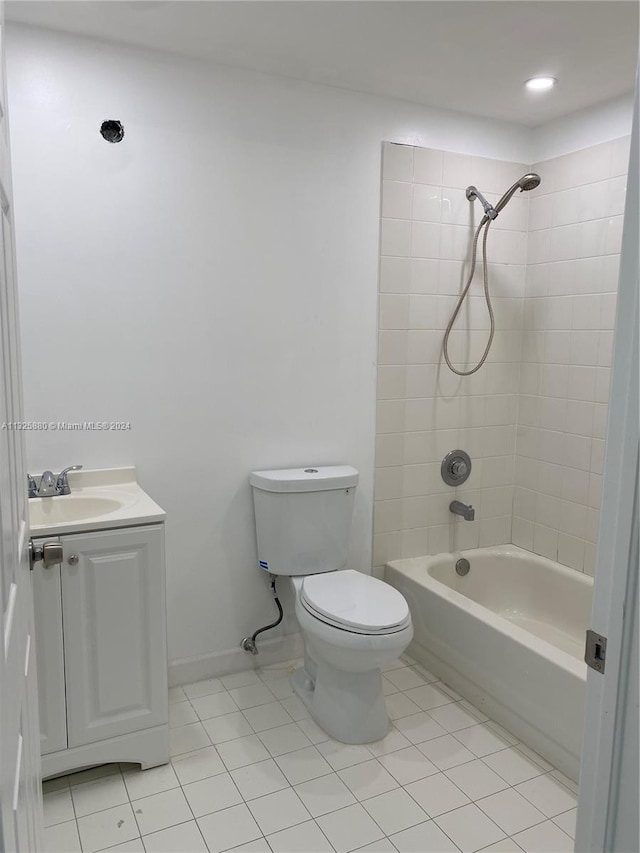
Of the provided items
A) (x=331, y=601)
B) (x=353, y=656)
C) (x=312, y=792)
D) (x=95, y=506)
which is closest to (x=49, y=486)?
(x=95, y=506)

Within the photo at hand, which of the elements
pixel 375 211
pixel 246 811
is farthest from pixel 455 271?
pixel 246 811

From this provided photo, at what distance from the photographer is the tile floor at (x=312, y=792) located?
1808 mm

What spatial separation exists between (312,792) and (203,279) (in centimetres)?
178

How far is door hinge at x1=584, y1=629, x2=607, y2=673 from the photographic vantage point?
0.95 m

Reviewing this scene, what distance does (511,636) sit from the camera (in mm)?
2281

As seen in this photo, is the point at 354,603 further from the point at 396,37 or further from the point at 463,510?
the point at 396,37

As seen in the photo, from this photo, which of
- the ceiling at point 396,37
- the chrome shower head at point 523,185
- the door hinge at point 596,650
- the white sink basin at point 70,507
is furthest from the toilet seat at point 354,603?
the ceiling at point 396,37

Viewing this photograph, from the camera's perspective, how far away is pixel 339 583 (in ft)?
8.03

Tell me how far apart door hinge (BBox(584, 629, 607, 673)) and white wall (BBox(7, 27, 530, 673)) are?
1783 millimetres

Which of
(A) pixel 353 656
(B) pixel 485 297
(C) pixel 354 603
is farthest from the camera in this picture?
(B) pixel 485 297

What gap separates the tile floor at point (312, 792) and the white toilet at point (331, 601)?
11 cm

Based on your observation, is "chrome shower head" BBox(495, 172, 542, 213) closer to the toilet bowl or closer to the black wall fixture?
the black wall fixture

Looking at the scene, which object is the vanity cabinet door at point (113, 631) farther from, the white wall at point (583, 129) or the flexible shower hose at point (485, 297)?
the white wall at point (583, 129)

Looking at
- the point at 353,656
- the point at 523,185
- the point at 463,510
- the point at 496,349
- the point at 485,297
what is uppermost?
the point at 523,185
